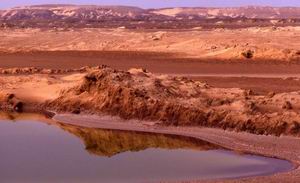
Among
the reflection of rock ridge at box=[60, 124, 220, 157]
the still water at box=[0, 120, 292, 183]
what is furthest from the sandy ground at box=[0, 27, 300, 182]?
the still water at box=[0, 120, 292, 183]

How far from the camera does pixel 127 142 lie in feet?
46.6

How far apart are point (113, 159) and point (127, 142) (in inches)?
76.3

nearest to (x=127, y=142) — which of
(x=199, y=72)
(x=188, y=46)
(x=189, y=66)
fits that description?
(x=199, y=72)

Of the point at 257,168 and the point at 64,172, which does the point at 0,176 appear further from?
the point at 257,168

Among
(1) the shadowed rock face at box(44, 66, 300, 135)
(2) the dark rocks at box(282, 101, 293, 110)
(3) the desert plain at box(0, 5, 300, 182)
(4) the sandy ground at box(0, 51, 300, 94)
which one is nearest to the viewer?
(3) the desert plain at box(0, 5, 300, 182)

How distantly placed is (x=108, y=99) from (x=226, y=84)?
615 cm

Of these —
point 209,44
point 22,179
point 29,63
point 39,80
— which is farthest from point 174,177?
point 209,44

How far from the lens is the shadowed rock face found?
14914 millimetres

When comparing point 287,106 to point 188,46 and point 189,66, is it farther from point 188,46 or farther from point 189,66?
point 188,46

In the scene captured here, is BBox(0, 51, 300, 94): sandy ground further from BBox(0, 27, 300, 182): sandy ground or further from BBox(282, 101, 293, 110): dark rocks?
BBox(282, 101, 293, 110): dark rocks

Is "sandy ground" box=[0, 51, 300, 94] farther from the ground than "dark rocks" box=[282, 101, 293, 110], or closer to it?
closer to it

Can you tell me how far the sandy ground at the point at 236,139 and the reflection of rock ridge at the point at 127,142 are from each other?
310mm

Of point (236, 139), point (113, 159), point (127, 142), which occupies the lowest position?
point (127, 142)

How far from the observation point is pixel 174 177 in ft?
35.4
